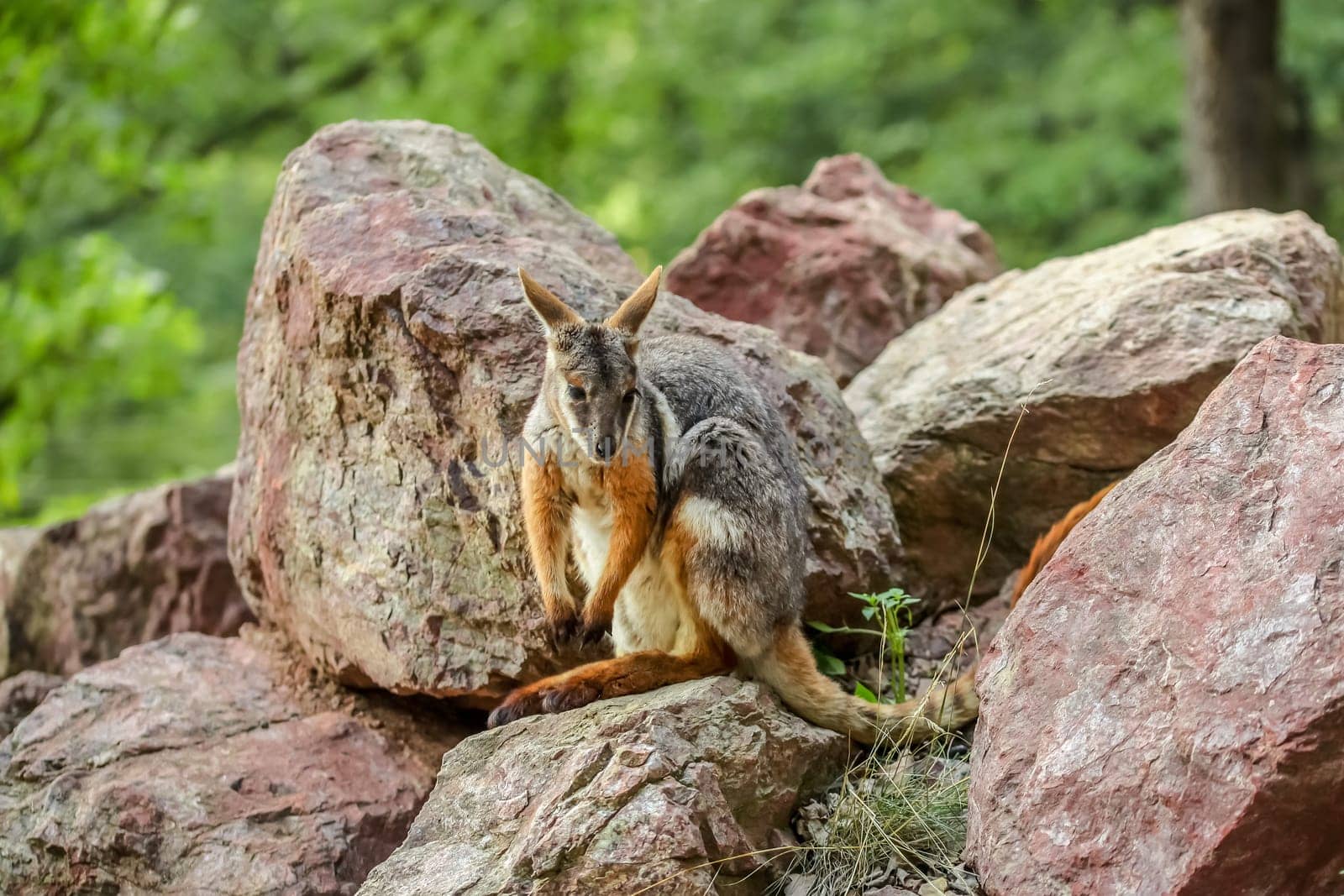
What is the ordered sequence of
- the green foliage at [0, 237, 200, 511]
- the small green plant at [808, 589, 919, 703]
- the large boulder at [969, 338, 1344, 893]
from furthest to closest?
the green foliage at [0, 237, 200, 511] → the small green plant at [808, 589, 919, 703] → the large boulder at [969, 338, 1344, 893]

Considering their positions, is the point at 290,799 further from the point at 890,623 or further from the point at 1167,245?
the point at 1167,245

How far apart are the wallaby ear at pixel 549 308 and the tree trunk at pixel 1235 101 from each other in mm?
6728

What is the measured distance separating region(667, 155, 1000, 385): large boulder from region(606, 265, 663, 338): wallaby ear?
2744 millimetres

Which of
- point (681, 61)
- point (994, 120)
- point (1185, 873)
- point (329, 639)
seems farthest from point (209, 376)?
point (1185, 873)

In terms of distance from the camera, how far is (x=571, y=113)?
16.0m

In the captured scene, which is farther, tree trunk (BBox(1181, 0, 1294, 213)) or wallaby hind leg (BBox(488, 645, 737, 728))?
tree trunk (BBox(1181, 0, 1294, 213))

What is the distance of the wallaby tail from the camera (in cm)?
419

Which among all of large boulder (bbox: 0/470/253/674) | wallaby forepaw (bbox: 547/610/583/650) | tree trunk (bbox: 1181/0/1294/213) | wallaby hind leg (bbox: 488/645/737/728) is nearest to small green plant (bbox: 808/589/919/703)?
wallaby hind leg (bbox: 488/645/737/728)

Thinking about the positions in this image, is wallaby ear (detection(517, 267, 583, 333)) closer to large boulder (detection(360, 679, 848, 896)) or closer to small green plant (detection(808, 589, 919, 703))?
large boulder (detection(360, 679, 848, 896))

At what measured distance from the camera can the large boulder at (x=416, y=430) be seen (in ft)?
15.3

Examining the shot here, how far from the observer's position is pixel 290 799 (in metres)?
4.55

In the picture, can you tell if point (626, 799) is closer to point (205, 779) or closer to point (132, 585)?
point (205, 779)

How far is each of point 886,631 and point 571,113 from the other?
12.6 meters

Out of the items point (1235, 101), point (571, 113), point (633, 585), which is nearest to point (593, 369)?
point (633, 585)
